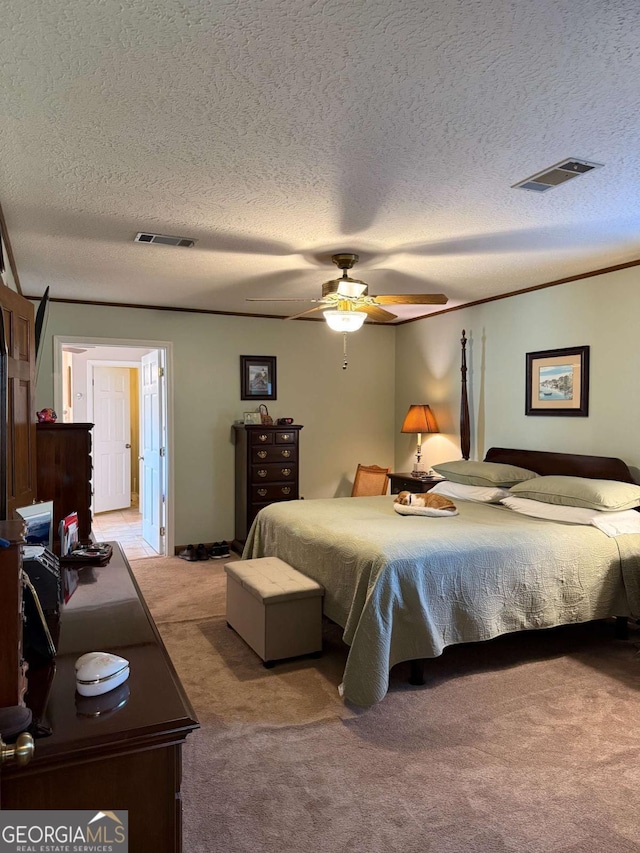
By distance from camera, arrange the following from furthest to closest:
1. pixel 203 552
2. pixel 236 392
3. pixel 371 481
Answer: pixel 371 481
pixel 236 392
pixel 203 552

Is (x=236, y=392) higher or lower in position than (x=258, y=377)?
lower

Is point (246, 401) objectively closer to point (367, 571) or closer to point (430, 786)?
point (367, 571)

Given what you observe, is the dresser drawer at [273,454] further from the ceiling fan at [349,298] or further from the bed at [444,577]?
the ceiling fan at [349,298]

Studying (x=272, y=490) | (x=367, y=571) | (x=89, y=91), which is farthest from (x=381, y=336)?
(x=89, y=91)

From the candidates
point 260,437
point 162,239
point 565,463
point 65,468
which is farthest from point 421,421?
point 65,468

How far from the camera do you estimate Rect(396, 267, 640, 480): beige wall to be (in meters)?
4.16

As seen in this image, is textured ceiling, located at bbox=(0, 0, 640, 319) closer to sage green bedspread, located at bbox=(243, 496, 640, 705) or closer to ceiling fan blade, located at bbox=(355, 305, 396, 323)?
ceiling fan blade, located at bbox=(355, 305, 396, 323)

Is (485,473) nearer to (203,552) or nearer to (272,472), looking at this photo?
(272,472)

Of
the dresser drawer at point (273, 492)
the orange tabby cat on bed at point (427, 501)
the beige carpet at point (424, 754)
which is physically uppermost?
the orange tabby cat on bed at point (427, 501)

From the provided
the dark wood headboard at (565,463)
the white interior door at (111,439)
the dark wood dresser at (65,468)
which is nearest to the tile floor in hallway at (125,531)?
the white interior door at (111,439)

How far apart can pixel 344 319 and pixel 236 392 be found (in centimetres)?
249

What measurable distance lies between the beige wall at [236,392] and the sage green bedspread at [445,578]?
7.74ft

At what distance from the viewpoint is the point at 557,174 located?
258 cm

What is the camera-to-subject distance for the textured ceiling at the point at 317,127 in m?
1.57
